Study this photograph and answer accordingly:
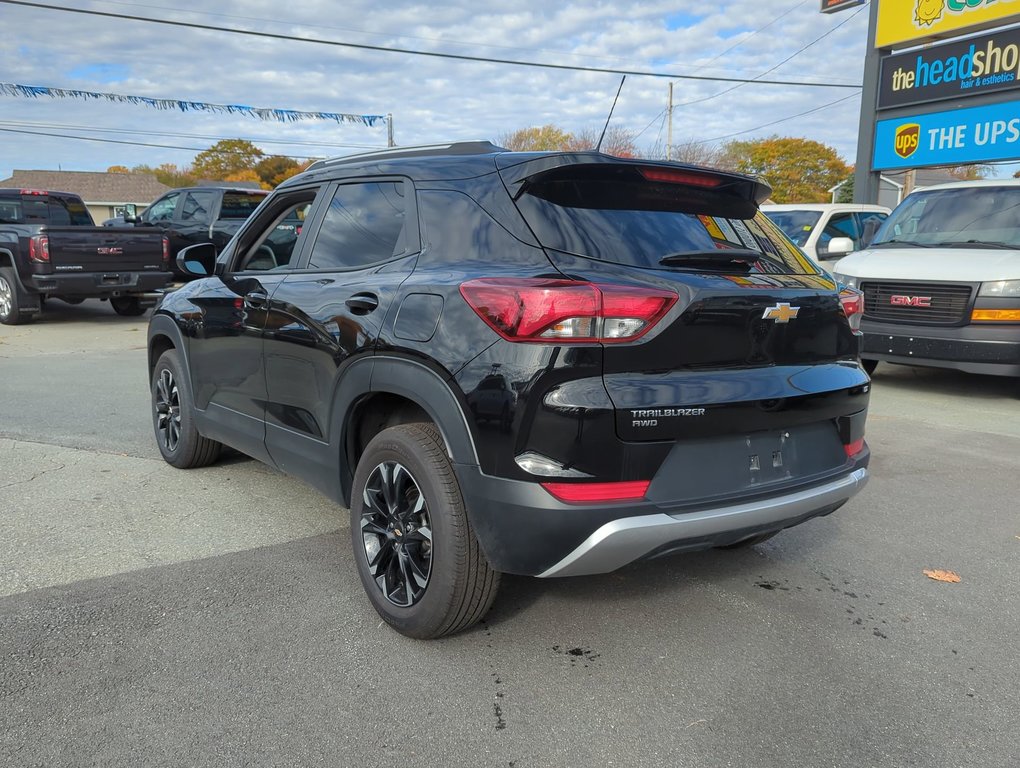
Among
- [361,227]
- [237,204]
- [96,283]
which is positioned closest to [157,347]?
[361,227]

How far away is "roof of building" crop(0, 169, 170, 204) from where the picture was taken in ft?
187

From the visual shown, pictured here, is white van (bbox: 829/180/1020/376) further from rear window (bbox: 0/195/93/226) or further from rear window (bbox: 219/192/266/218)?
rear window (bbox: 0/195/93/226)

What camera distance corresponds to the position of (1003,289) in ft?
24.1

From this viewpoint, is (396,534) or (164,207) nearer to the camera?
(396,534)

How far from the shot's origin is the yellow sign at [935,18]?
45.8ft

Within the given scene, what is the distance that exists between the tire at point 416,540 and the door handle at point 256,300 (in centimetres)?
113

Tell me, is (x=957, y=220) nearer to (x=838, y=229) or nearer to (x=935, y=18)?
(x=838, y=229)

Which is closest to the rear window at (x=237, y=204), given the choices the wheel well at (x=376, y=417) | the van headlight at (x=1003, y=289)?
the van headlight at (x=1003, y=289)

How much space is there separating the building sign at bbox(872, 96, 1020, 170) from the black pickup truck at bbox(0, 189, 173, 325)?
13173 mm

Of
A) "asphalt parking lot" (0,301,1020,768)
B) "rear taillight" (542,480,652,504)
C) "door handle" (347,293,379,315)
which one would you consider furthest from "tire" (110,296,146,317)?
"rear taillight" (542,480,652,504)

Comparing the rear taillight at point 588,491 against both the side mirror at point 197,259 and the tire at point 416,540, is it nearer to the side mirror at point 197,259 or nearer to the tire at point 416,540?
the tire at point 416,540

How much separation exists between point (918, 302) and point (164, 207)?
1392cm

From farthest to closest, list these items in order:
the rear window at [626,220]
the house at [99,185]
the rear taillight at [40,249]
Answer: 1. the house at [99,185]
2. the rear taillight at [40,249]
3. the rear window at [626,220]

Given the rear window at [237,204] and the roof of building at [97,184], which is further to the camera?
the roof of building at [97,184]
